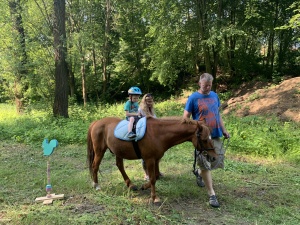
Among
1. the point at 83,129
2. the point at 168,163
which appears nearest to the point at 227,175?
the point at 168,163

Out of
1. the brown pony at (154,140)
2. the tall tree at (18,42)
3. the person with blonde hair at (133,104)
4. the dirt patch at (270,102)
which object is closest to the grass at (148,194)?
the brown pony at (154,140)

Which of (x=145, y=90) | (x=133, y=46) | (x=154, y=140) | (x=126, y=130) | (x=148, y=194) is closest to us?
(x=154, y=140)

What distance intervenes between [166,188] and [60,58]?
7.86 m

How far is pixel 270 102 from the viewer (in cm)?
1155

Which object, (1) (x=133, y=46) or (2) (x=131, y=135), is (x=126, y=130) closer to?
(2) (x=131, y=135)

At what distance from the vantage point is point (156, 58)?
17.2m

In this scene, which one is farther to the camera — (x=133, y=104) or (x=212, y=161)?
(x=133, y=104)

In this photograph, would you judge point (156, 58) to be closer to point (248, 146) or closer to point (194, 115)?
point (248, 146)

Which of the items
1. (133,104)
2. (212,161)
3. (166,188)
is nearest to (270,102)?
(133,104)

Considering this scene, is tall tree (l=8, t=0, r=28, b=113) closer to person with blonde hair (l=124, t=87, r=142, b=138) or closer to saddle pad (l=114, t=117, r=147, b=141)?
person with blonde hair (l=124, t=87, r=142, b=138)

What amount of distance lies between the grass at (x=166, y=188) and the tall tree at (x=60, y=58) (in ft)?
10.3

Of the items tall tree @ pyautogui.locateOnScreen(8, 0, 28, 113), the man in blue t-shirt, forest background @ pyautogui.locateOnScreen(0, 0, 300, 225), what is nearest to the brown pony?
the man in blue t-shirt

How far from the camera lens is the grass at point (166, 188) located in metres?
3.53

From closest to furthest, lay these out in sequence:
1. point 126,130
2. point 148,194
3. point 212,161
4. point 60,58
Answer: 1. point 212,161
2. point 126,130
3. point 148,194
4. point 60,58
